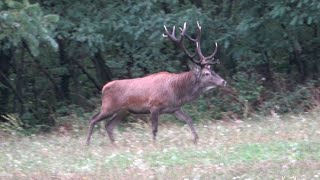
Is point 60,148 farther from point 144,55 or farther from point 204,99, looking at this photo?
point 144,55

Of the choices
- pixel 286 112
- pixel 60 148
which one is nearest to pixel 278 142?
pixel 60 148

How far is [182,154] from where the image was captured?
476 inches

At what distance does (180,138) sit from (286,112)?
518 centimetres

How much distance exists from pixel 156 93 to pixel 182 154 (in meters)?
3.06

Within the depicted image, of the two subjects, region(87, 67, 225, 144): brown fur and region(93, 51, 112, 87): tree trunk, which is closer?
region(87, 67, 225, 144): brown fur

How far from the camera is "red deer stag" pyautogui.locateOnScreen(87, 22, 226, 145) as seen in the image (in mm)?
15008

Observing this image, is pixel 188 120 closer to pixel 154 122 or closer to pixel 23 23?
pixel 154 122

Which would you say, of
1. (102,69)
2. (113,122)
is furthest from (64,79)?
(113,122)

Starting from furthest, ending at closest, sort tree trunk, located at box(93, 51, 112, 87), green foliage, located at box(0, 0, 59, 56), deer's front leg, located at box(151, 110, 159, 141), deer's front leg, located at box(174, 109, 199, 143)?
tree trunk, located at box(93, 51, 112, 87)
green foliage, located at box(0, 0, 59, 56)
deer's front leg, located at box(151, 110, 159, 141)
deer's front leg, located at box(174, 109, 199, 143)

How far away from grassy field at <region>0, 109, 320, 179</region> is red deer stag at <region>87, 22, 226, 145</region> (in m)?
0.37

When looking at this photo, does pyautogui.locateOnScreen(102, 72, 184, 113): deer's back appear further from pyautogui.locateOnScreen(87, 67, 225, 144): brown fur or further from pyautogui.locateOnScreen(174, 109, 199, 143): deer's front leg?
pyautogui.locateOnScreen(174, 109, 199, 143): deer's front leg

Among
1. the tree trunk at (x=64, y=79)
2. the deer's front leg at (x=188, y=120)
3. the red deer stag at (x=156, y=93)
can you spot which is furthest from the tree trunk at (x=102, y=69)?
the deer's front leg at (x=188, y=120)

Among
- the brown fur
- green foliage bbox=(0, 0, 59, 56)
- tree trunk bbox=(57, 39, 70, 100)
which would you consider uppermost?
green foliage bbox=(0, 0, 59, 56)

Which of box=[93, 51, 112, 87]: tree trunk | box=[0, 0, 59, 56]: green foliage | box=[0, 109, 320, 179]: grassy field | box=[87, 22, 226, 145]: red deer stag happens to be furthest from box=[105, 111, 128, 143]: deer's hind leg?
box=[93, 51, 112, 87]: tree trunk
